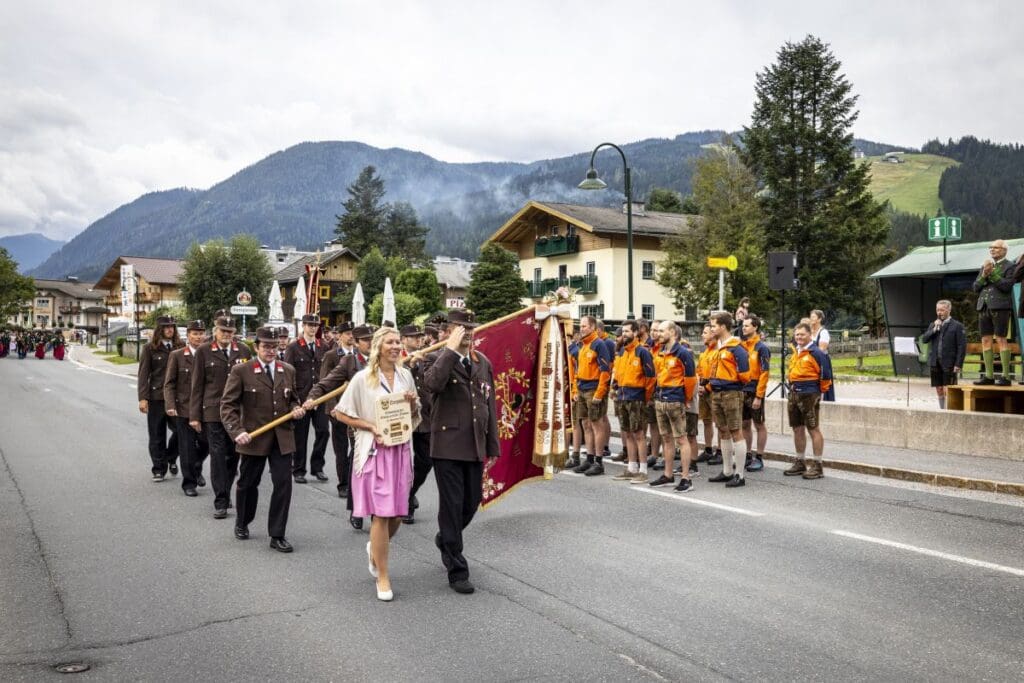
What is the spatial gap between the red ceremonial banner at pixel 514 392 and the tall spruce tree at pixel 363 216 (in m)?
92.2

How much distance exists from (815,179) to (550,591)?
1848 inches

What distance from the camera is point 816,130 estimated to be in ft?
160

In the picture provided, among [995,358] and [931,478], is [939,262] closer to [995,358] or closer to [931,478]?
[995,358]

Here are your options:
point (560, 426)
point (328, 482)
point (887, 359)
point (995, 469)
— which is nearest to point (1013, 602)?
point (560, 426)

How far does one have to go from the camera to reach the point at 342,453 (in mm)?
9844

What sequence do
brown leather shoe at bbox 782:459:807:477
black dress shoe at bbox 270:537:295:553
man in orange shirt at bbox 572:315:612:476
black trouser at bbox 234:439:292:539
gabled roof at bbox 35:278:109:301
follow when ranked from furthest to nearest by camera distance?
gabled roof at bbox 35:278:109:301 < man in orange shirt at bbox 572:315:612:476 < brown leather shoe at bbox 782:459:807:477 < black trouser at bbox 234:439:292:539 < black dress shoe at bbox 270:537:295:553

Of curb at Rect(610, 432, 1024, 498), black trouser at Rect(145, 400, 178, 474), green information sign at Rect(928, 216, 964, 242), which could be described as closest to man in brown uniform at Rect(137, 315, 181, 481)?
black trouser at Rect(145, 400, 178, 474)

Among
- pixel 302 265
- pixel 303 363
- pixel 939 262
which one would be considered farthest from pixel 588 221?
pixel 302 265

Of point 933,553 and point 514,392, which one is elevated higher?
point 514,392

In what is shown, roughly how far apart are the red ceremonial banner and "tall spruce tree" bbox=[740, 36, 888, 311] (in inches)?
1650

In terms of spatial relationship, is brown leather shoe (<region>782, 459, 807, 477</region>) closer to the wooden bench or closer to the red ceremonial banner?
the red ceremonial banner

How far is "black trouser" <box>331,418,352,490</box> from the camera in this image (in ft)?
32.2

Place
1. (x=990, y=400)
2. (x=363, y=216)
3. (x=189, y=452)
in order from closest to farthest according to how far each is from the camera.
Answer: (x=189, y=452) < (x=990, y=400) < (x=363, y=216)

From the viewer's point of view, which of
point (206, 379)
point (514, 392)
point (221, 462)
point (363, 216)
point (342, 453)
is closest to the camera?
point (514, 392)
